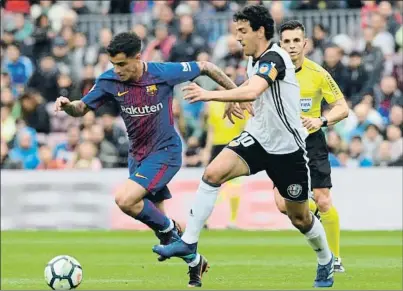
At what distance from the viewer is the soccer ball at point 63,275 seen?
10.1 meters

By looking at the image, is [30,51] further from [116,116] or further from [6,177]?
[6,177]

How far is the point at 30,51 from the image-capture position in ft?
80.2

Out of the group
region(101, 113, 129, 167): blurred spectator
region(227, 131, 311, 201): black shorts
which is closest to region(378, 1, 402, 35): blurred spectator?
region(101, 113, 129, 167): blurred spectator

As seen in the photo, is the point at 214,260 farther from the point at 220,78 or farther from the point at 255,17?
the point at 255,17

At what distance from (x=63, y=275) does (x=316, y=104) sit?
3454mm

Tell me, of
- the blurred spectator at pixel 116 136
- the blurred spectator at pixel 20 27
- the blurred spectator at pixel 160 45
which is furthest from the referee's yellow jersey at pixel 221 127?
the blurred spectator at pixel 20 27

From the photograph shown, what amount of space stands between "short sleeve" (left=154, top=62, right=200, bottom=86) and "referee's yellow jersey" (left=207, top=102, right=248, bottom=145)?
7.32 m

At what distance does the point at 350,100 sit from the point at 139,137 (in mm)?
10387

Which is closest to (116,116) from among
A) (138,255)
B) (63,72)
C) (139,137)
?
(63,72)

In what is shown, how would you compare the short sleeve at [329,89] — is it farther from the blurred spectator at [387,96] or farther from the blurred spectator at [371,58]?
the blurred spectator at [371,58]

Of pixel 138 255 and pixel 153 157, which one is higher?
pixel 153 157

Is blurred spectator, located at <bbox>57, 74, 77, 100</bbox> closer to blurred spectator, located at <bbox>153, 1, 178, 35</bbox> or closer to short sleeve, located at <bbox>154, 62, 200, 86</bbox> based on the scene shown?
blurred spectator, located at <bbox>153, 1, 178, 35</bbox>

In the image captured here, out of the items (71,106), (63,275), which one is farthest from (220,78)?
(63,275)

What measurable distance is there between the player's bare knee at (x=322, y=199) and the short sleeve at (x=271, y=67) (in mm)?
2559
